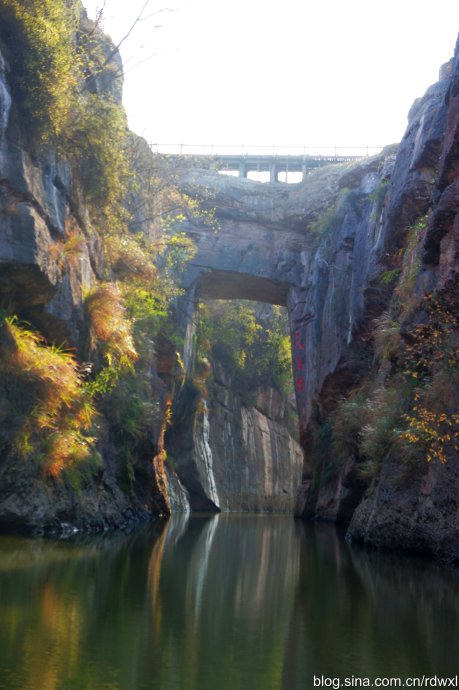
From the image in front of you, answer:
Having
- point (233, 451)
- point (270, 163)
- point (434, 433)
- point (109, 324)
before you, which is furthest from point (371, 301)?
point (270, 163)

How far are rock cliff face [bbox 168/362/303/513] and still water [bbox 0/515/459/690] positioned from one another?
919 inches

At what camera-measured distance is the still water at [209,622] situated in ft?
11.6

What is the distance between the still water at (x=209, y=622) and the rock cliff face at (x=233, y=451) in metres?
23.3

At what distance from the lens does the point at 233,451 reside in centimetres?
3753

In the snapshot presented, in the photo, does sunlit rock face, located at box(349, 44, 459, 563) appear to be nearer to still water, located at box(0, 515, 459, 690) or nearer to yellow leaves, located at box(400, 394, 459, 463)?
yellow leaves, located at box(400, 394, 459, 463)

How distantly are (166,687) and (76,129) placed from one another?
517 inches

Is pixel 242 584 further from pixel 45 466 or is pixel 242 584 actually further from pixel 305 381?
pixel 305 381

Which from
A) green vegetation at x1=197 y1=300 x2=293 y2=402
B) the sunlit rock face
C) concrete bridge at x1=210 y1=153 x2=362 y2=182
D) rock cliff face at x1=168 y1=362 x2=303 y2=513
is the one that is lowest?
rock cliff face at x1=168 y1=362 x2=303 y2=513

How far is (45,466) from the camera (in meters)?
11.3

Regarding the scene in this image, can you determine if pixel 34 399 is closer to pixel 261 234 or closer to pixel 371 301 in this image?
pixel 371 301

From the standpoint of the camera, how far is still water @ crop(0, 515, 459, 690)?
3.55m

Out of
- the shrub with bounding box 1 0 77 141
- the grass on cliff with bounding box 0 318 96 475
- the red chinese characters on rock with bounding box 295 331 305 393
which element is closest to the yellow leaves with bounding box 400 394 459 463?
the grass on cliff with bounding box 0 318 96 475

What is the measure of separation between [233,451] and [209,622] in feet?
108

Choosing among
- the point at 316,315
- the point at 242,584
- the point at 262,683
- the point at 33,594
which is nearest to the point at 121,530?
the point at 242,584
